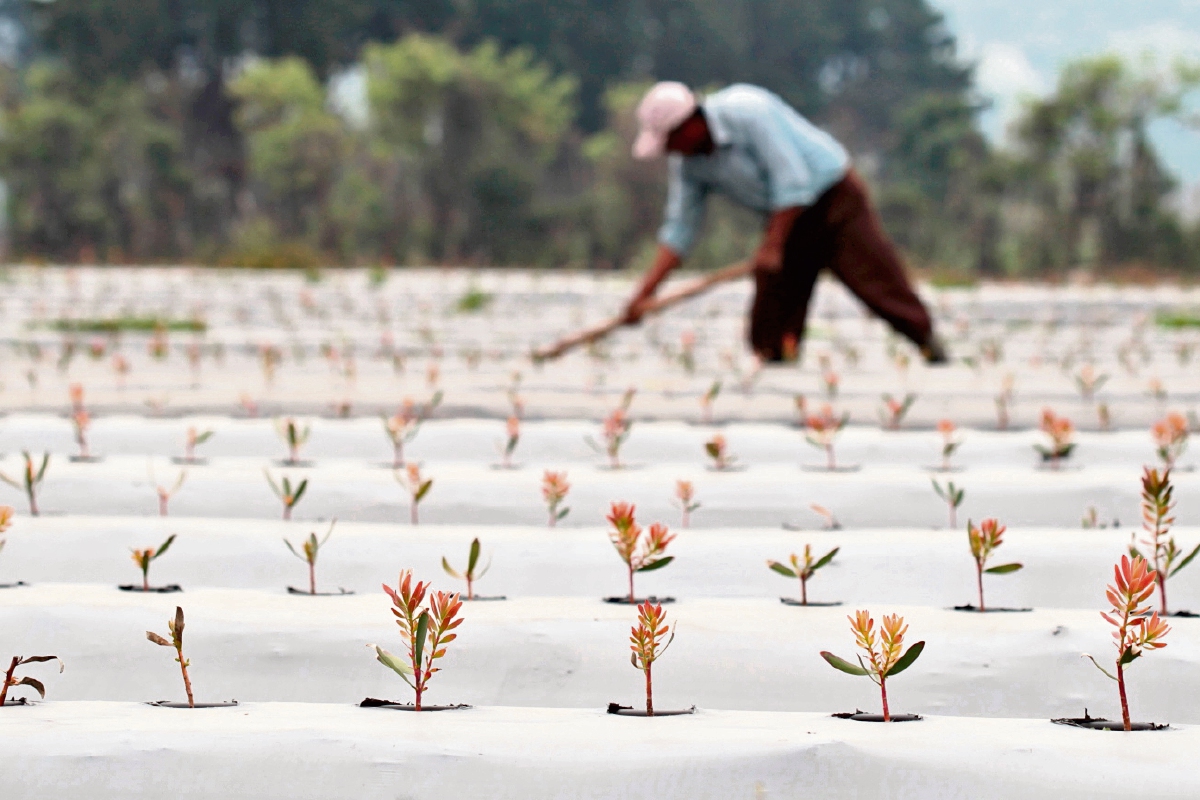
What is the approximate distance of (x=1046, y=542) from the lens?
6.18ft

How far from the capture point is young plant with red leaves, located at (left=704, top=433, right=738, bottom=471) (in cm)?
246

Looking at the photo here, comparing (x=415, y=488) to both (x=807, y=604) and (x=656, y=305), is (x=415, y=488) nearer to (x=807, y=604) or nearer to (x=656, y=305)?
(x=807, y=604)

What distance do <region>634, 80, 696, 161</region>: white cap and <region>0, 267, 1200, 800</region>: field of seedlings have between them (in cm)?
149

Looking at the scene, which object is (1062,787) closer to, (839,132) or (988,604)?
(988,604)

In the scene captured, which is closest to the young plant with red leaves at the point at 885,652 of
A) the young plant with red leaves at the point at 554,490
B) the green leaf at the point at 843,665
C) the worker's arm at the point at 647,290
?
the green leaf at the point at 843,665

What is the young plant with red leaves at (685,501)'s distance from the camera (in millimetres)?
2058

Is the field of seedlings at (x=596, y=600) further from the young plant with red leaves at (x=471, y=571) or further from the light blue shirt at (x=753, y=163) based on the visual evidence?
the light blue shirt at (x=753, y=163)

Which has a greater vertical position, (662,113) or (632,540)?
(662,113)

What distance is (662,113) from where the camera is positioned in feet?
16.0

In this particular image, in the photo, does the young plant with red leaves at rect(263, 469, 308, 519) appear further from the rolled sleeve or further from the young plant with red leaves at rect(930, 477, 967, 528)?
the rolled sleeve

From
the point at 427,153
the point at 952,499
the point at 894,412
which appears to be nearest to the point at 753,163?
the point at 894,412

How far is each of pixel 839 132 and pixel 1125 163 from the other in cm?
2010

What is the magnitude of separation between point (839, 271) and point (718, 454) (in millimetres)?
3114

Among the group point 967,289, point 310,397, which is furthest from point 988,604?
point 967,289
